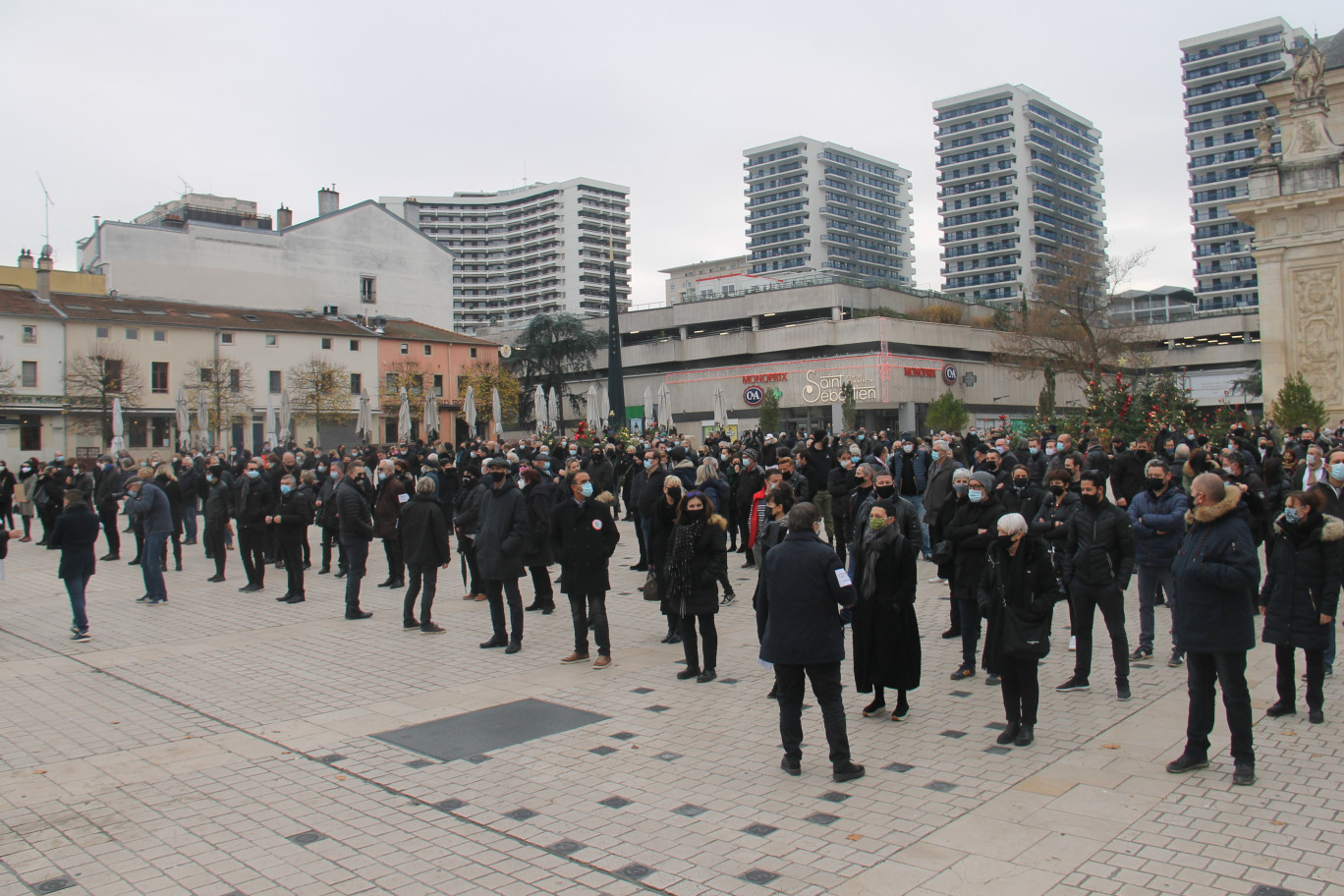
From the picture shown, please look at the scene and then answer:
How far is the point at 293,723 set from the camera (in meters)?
7.27

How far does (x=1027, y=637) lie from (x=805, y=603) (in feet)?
5.12

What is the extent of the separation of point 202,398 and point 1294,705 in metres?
48.2

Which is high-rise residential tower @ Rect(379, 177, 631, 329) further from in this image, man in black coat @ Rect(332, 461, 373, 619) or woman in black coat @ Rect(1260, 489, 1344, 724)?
woman in black coat @ Rect(1260, 489, 1344, 724)

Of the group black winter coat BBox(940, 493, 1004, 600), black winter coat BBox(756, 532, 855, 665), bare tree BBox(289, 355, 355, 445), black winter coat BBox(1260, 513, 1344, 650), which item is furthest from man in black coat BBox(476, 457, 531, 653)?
bare tree BBox(289, 355, 355, 445)

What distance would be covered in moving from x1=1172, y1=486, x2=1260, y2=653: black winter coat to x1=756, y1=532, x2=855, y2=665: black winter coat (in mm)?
2100

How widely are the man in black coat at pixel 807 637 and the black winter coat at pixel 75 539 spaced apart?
8.60 metres

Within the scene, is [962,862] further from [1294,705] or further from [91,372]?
[91,372]

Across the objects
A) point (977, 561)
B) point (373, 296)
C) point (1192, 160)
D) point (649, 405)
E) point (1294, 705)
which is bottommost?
point (1294, 705)

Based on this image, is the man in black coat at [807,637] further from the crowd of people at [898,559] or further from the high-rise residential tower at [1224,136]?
the high-rise residential tower at [1224,136]

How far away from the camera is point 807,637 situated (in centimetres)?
579

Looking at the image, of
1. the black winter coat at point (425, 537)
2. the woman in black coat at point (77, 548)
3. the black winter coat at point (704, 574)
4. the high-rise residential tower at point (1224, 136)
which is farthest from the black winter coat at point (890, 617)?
the high-rise residential tower at point (1224, 136)

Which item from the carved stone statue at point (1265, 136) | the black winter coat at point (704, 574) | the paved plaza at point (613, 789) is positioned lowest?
the paved plaza at point (613, 789)

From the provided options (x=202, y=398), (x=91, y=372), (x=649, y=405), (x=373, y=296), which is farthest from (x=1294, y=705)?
(x=373, y=296)

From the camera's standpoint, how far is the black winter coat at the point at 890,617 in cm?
677
